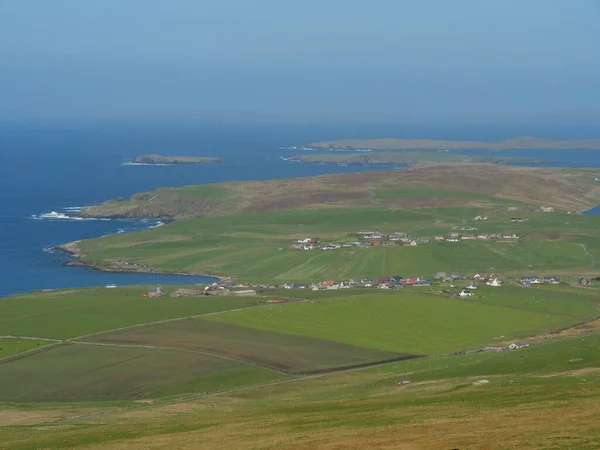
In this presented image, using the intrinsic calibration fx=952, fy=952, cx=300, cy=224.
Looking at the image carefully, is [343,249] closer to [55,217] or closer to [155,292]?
[155,292]

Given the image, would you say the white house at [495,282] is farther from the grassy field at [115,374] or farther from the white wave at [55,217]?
the white wave at [55,217]

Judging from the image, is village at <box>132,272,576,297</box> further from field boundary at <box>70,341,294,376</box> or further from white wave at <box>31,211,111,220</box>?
white wave at <box>31,211,111,220</box>

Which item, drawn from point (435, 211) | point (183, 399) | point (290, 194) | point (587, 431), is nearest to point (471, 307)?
point (183, 399)

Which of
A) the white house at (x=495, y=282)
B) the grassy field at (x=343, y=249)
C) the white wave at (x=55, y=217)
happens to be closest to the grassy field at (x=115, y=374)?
the grassy field at (x=343, y=249)

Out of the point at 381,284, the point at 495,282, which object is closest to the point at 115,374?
the point at 381,284

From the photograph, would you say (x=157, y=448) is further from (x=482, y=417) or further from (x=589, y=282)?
(x=589, y=282)

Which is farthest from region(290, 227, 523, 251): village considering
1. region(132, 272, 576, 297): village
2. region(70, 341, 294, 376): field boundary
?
region(70, 341, 294, 376): field boundary
